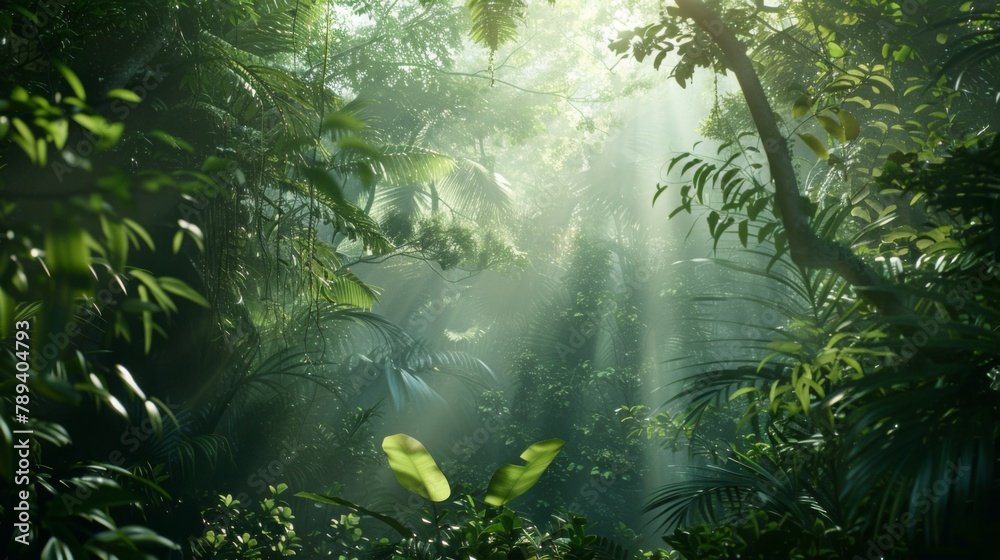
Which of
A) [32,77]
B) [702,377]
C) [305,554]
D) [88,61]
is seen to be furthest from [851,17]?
[305,554]

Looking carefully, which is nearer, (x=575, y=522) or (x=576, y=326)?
(x=575, y=522)

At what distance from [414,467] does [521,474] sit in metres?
0.32

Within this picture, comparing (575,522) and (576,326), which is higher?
(576,326)

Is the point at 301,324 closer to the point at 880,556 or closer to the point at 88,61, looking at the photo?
the point at 88,61

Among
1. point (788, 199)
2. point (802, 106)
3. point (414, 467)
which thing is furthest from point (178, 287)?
point (802, 106)

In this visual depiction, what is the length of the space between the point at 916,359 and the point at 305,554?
17.6ft

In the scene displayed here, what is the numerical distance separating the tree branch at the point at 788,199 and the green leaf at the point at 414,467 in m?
1.22

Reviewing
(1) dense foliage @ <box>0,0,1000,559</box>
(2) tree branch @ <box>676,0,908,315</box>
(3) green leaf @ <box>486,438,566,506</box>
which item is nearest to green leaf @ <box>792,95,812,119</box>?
(1) dense foliage @ <box>0,0,1000,559</box>

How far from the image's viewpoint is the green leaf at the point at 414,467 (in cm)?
184

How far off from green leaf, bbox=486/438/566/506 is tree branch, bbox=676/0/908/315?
902 mm

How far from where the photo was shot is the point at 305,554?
556cm

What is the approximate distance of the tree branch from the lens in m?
1.68

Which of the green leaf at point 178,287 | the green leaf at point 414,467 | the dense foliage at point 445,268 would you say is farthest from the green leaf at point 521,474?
the green leaf at point 178,287

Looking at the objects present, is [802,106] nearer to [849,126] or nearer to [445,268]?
[849,126]
